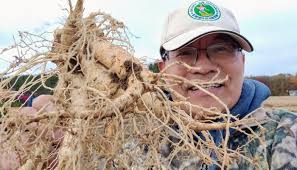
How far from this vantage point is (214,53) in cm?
198

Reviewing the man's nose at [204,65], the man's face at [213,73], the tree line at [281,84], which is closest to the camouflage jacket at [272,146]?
the man's face at [213,73]

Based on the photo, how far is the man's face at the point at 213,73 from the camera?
1.94 metres

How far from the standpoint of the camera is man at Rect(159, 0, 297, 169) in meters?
1.93

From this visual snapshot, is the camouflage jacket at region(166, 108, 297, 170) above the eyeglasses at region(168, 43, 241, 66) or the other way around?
the other way around

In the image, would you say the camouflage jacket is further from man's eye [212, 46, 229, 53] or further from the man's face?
man's eye [212, 46, 229, 53]

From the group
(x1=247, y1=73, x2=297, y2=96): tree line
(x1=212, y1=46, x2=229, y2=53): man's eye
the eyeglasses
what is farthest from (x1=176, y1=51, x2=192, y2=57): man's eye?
(x1=247, y1=73, x2=297, y2=96): tree line

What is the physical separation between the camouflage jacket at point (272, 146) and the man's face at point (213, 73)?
0.44ft

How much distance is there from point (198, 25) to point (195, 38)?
9cm

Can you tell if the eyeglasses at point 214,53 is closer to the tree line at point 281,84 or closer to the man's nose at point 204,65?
the man's nose at point 204,65

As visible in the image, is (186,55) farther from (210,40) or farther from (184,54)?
(210,40)

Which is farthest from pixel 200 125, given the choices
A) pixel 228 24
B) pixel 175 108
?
pixel 228 24

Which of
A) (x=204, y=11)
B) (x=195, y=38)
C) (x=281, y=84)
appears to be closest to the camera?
(x=195, y=38)

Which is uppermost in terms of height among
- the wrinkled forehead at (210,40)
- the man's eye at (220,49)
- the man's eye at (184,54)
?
the wrinkled forehead at (210,40)

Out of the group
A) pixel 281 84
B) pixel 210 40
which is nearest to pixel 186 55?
pixel 210 40
